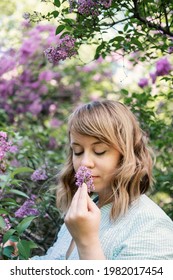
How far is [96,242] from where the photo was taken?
1.51 meters

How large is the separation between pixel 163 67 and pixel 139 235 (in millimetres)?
1905

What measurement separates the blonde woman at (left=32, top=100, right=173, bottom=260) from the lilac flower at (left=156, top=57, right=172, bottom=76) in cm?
138

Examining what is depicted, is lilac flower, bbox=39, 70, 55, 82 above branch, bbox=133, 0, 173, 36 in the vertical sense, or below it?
Answer: below

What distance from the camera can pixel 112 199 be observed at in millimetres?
1890

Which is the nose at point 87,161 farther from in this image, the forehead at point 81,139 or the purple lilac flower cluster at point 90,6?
the purple lilac flower cluster at point 90,6

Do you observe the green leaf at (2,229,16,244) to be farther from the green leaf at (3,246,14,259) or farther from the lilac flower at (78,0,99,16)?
the lilac flower at (78,0,99,16)

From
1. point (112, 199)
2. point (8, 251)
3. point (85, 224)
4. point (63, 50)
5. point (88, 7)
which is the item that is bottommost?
point (8, 251)

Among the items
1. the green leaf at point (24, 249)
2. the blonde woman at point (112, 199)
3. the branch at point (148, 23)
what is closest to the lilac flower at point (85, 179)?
the blonde woman at point (112, 199)

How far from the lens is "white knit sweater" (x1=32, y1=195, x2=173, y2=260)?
1.61 m

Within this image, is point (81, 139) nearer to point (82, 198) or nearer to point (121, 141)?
point (121, 141)

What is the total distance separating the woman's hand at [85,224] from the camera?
1476 mm

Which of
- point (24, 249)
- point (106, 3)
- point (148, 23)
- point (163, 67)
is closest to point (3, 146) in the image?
point (24, 249)

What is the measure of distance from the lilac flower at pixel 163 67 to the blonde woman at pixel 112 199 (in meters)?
1.38

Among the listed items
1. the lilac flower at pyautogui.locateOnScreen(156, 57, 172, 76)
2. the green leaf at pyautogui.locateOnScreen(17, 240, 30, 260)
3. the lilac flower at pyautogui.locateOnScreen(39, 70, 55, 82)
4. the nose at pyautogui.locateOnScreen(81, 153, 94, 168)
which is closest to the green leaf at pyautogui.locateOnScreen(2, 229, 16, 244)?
the green leaf at pyautogui.locateOnScreen(17, 240, 30, 260)
